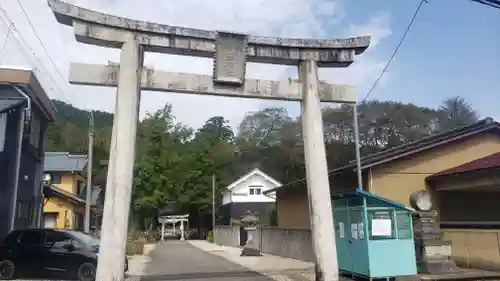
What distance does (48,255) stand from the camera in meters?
15.0

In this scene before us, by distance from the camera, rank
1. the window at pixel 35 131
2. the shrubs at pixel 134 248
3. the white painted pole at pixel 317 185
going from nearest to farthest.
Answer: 1. the white painted pole at pixel 317 185
2. the window at pixel 35 131
3. the shrubs at pixel 134 248

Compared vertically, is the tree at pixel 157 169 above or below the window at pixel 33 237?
above

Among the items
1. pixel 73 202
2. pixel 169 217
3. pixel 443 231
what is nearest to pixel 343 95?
pixel 443 231

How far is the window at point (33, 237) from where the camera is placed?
15195 millimetres

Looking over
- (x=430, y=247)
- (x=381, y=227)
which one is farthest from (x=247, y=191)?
(x=381, y=227)

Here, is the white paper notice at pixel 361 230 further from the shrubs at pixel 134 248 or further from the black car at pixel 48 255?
the shrubs at pixel 134 248

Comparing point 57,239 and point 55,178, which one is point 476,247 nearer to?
point 57,239

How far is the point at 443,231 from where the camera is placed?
16.0 metres

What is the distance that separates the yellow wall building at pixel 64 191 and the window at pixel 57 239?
14371mm

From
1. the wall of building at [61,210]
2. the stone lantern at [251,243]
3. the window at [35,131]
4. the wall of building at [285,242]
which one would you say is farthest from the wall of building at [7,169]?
the wall of building at [61,210]

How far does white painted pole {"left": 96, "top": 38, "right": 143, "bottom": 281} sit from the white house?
4095cm

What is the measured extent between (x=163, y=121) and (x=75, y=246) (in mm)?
47560

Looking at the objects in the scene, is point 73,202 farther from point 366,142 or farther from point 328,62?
point 366,142

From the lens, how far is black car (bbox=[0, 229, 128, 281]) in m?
14.8
